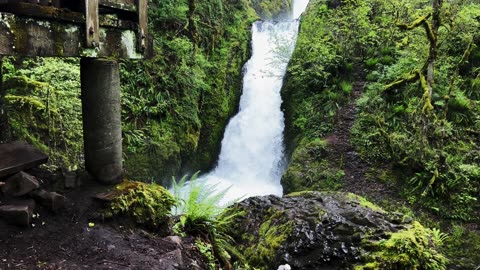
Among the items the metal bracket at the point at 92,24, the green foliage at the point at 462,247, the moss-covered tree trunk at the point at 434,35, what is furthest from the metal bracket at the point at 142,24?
the green foliage at the point at 462,247

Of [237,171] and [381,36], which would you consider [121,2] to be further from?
[381,36]

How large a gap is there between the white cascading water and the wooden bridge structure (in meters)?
6.55

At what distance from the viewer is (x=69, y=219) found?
4176 mm

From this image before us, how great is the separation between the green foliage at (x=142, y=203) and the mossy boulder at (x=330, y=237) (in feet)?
7.33

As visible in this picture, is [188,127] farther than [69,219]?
Yes

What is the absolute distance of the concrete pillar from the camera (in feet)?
15.6

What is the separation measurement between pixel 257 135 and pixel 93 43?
10.6 m

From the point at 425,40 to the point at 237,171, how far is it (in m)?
7.65

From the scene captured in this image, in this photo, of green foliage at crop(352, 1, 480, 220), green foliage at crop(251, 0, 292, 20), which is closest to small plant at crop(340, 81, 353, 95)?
green foliage at crop(352, 1, 480, 220)

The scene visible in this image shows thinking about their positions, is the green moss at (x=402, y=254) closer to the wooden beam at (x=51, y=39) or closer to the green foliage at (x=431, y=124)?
the green foliage at (x=431, y=124)

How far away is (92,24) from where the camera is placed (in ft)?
13.4

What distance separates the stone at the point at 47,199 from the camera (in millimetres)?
4148

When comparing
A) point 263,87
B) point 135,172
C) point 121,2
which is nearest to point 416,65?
point 263,87

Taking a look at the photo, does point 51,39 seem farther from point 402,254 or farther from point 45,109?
point 402,254
